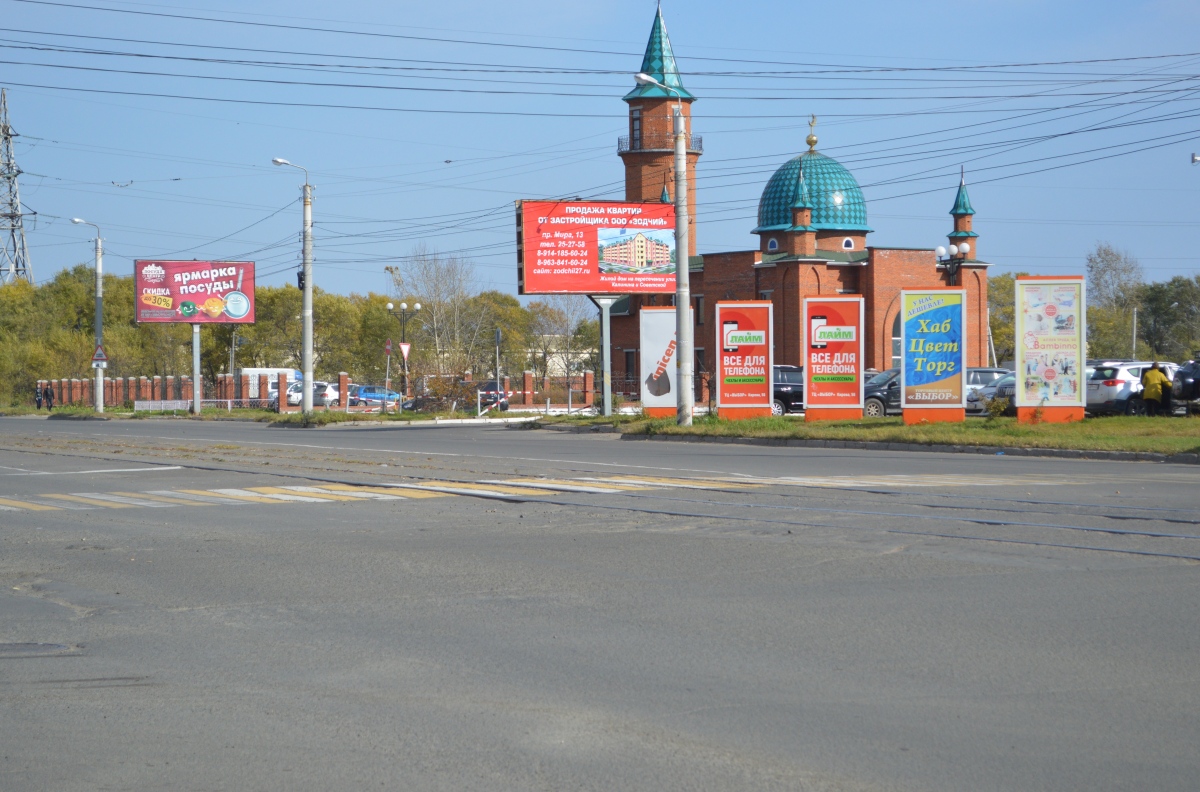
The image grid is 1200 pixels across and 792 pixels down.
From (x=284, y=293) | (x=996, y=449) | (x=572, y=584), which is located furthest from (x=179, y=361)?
(x=572, y=584)

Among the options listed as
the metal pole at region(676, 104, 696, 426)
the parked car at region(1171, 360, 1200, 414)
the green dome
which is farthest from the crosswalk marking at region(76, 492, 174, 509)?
the green dome

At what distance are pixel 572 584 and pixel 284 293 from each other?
258ft

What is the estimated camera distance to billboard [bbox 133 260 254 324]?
169 ft

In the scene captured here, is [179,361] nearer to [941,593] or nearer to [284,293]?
[284,293]

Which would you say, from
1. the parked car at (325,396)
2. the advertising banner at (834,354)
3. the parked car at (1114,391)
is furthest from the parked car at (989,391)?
the parked car at (325,396)

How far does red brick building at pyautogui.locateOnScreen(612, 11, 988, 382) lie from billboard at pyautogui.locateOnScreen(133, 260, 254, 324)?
20.9 m

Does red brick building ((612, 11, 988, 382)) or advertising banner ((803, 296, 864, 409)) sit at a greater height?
red brick building ((612, 11, 988, 382))

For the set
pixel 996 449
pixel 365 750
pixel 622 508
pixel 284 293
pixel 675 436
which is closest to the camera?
pixel 365 750

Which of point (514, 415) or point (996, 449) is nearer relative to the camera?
point (996, 449)

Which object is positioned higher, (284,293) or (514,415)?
(284,293)

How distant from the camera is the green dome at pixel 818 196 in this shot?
65688 millimetres

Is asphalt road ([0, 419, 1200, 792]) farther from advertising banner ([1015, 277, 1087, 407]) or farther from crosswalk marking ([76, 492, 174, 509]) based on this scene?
advertising banner ([1015, 277, 1087, 407])

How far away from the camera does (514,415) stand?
43.8m

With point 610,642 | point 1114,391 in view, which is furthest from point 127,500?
point 1114,391
